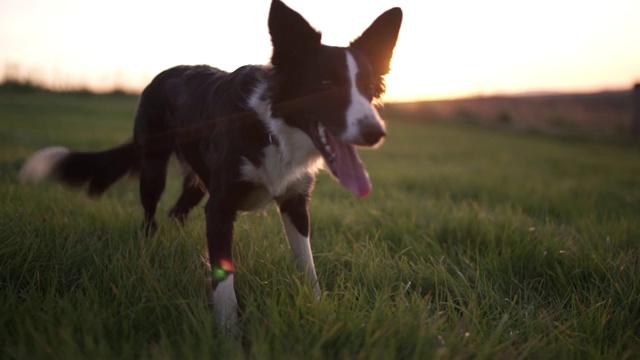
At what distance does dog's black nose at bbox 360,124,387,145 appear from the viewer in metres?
2.31

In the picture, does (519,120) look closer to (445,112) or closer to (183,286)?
(445,112)

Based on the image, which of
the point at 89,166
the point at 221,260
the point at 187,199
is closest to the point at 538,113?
the point at 187,199

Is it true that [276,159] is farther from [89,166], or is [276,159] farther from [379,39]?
[89,166]

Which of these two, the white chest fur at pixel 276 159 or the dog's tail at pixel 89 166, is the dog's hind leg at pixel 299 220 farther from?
the dog's tail at pixel 89 166

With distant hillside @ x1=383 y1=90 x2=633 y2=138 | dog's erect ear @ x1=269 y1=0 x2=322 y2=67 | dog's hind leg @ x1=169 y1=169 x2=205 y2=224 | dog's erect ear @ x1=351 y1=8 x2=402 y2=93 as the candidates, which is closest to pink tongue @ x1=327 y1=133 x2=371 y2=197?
dog's erect ear @ x1=269 y1=0 x2=322 y2=67

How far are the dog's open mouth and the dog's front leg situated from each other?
2.01 feet

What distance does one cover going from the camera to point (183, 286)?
2533 millimetres

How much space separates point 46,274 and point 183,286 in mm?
778

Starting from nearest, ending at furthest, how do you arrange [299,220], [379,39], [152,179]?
[379,39], [299,220], [152,179]

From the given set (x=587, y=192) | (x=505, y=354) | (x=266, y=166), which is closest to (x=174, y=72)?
(x=266, y=166)

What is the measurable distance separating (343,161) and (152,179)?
190 cm

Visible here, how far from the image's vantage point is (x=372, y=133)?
2322 millimetres

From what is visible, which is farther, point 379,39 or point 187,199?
point 187,199

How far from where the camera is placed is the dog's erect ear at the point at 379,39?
2904 mm
